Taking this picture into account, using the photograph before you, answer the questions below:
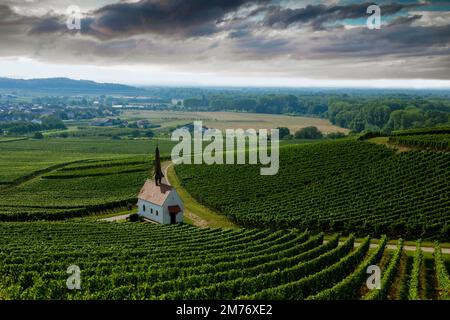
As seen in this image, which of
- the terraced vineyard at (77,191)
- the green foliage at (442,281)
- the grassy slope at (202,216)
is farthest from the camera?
the terraced vineyard at (77,191)

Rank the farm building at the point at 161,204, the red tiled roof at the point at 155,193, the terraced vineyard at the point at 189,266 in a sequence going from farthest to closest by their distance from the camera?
1. the red tiled roof at the point at 155,193
2. the farm building at the point at 161,204
3. the terraced vineyard at the point at 189,266

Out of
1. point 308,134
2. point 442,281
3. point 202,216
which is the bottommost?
point 202,216

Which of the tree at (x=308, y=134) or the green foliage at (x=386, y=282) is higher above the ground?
the tree at (x=308, y=134)

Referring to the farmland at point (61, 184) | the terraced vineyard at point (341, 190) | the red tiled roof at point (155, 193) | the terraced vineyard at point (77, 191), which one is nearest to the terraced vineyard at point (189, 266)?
the terraced vineyard at point (341, 190)

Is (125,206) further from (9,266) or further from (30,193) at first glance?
(9,266)

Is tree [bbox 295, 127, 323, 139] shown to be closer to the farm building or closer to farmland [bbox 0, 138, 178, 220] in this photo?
farmland [bbox 0, 138, 178, 220]

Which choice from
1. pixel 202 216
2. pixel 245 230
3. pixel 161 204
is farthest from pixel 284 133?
pixel 245 230

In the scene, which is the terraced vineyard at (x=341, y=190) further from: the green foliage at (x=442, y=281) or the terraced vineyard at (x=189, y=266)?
the green foliage at (x=442, y=281)

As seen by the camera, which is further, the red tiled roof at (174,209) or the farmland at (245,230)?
the red tiled roof at (174,209)

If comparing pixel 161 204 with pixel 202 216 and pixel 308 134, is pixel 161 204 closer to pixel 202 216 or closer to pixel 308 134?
pixel 202 216
